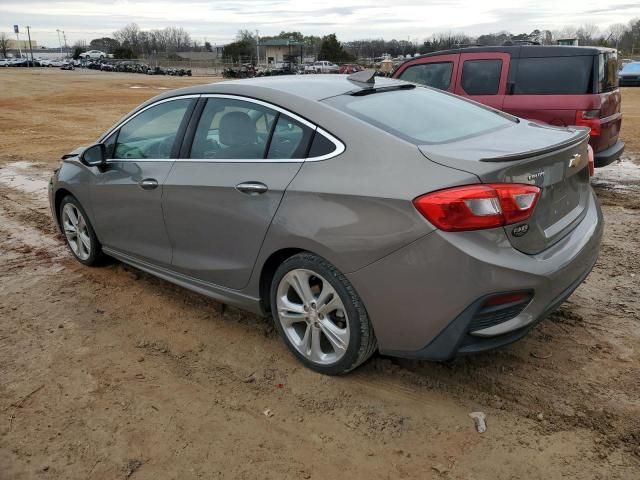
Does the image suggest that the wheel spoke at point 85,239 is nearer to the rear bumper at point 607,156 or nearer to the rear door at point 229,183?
the rear door at point 229,183

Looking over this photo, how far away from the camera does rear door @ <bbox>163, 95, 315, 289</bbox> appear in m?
3.26

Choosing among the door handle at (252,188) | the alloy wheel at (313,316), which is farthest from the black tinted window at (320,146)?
the alloy wheel at (313,316)

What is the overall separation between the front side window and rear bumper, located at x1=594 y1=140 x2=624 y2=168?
16.4 ft

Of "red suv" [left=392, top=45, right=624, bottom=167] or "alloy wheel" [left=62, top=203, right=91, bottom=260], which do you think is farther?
"red suv" [left=392, top=45, right=624, bottom=167]

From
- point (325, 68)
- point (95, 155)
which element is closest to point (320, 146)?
point (95, 155)

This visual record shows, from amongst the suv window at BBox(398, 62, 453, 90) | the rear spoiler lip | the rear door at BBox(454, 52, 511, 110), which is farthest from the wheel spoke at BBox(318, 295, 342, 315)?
the suv window at BBox(398, 62, 453, 90)

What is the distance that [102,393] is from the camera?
324 cm

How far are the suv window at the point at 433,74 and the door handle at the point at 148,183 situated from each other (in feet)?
16.4

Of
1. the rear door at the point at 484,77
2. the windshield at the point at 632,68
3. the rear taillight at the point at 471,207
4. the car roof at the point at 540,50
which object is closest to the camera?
the rear taillight at the point at 471,207

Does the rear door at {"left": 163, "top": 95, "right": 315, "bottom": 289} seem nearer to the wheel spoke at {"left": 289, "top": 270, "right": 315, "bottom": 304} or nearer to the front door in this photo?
the front door

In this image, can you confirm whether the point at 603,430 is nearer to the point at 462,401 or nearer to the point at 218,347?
the point at 462,401

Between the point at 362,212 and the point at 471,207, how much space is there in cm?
53

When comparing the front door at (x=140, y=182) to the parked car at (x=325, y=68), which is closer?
the front door at (x=140, y=182)

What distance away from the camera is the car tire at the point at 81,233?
4945 mm
